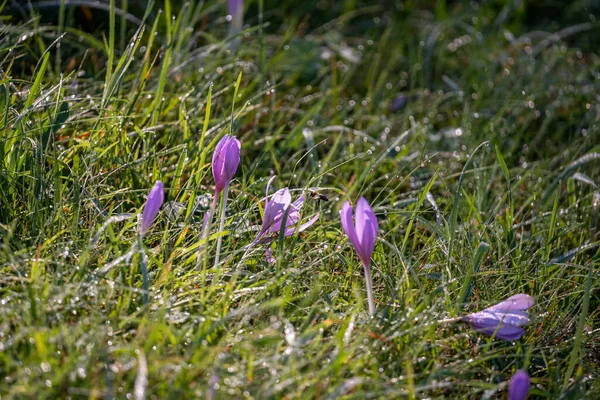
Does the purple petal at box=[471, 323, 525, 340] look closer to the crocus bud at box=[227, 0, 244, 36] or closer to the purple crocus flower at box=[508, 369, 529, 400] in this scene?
the purple crocus flower at box=[508, 369, 529, 400]

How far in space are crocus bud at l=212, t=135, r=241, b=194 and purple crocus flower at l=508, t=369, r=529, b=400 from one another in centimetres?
77

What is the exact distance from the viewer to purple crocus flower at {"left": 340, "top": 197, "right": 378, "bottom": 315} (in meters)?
1.61

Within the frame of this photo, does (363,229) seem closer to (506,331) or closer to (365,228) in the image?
(365,228)

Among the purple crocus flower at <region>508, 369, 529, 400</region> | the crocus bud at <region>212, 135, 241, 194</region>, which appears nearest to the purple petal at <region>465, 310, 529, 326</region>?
the purple crocus flower at <region>508, 369, 529, 400</region>

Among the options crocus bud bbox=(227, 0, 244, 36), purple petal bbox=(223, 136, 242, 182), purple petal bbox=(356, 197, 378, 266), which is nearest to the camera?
purple petal bbox=(356, 197, 378, 266)

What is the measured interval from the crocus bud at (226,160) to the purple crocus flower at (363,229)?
0.30 meters

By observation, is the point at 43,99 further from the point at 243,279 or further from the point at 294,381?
the point at 294,381

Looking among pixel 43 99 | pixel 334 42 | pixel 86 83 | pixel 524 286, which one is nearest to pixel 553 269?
pixel 524 286

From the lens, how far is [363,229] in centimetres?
162

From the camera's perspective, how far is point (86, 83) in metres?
2.56

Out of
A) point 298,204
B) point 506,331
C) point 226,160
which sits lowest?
point 506,331

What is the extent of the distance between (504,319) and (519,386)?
0.22m

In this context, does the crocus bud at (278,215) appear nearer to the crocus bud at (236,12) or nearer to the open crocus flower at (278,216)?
the open crocus flower at (278,216)

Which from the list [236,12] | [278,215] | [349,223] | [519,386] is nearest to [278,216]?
[278,215]
